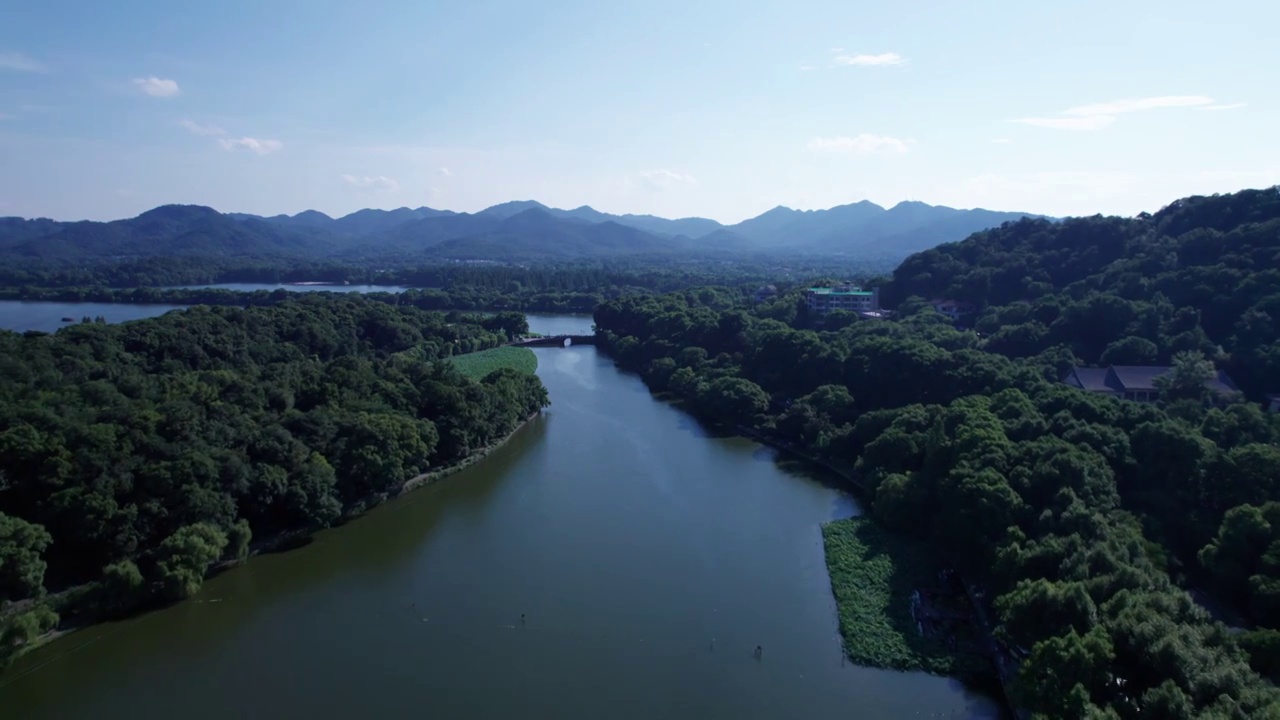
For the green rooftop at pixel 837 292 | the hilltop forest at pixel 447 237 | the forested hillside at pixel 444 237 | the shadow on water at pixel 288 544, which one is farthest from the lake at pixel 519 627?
the forested hillside at pixel 444 237

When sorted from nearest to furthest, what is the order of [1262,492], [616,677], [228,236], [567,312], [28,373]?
[616,677]
[1262,492]
[28,373]
[567,312]
[228,236]

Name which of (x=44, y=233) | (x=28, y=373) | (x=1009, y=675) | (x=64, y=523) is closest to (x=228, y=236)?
(x=44, y=233)

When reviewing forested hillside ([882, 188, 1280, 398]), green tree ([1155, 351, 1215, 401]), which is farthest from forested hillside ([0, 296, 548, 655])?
Answer: forested hillside ([882, 188, 1280, 398])

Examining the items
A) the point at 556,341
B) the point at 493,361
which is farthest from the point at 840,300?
the point at 493,361

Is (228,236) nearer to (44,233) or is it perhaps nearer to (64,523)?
(44,233)

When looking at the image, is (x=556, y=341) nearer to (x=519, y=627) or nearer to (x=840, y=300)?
(x=840, y=300)

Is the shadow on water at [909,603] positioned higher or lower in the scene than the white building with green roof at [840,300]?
lower

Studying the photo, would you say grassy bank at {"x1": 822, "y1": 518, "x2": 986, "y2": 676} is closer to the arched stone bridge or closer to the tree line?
the tree line

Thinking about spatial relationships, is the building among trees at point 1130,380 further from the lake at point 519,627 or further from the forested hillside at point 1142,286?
the lake at point 519,627
